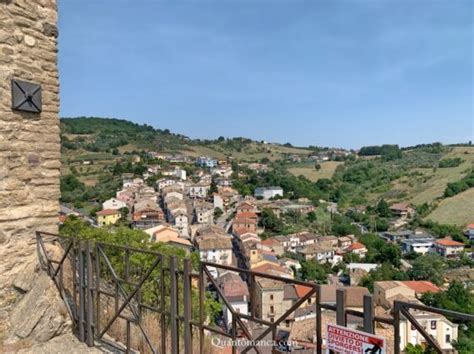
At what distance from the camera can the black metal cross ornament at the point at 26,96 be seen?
3977mm

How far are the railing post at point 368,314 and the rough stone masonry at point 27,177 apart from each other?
314 centimetres

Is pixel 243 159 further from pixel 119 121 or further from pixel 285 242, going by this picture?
pixel 285 242

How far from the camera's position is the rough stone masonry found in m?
3.85

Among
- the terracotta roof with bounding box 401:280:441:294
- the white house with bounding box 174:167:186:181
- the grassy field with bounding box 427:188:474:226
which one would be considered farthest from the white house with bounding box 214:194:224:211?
the terracotta roof with bounding box 401:280:441:294

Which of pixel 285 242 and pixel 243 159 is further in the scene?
pixel 243 159

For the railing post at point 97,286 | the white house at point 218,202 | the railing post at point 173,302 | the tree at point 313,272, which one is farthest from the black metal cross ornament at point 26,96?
the white house at point 218,202

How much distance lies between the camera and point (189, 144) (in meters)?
120

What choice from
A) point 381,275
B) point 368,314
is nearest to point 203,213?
point 381,275

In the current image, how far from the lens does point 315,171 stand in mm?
104375

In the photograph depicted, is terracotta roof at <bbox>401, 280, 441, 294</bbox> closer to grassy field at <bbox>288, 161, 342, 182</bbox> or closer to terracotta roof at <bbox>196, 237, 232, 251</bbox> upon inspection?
terracotta roof at <bbox>196, 237, 232, 251</bbox>

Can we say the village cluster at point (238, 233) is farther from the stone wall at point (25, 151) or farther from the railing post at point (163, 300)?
the railing post at point (163, 300)

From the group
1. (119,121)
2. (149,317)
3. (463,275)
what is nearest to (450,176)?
(463,275)

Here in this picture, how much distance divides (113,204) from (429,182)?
62337 mm

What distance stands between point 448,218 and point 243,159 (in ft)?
207
